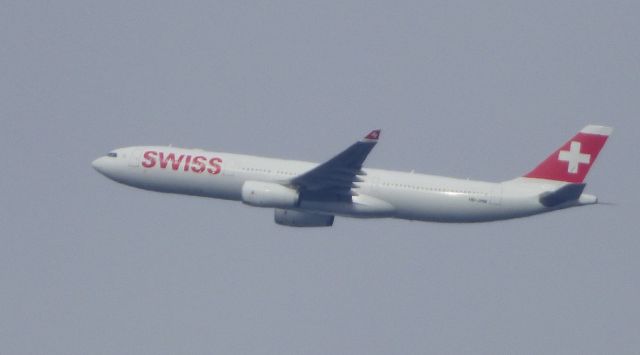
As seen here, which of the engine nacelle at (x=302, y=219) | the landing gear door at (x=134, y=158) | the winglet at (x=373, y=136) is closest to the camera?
the winglet at (x=373, y=136)

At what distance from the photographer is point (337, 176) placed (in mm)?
67812

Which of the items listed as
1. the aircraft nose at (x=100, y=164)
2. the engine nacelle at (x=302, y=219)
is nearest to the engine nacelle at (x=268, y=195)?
the engine nacelle at (x=302, y=219)

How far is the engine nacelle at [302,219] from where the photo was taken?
7419 centimetres

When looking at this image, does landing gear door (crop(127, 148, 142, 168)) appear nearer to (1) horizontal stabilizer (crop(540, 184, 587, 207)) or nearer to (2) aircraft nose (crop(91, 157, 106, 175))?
(2) aircraft nose (crop(91, 157, 106, 175))

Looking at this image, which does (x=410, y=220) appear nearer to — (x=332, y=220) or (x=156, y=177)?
(x=332, y=220)

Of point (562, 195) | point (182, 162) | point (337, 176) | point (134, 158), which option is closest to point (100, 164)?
point (134, 158)

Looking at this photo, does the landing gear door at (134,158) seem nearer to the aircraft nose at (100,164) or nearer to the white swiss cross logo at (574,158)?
the aircraft nose at (100,164)

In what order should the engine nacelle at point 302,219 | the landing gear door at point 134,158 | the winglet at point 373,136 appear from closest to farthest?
the winglet at point 373,136, the landing gear door at point 134,158, the engine nacelle at point 302,219

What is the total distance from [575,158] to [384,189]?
12637 millimetres

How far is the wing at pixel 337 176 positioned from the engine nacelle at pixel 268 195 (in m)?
0.77

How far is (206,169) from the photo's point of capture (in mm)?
71562

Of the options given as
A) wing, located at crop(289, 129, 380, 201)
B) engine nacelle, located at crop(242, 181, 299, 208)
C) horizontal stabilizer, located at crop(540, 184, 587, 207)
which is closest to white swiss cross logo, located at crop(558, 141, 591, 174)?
horizontal stabilizer, located at crop(540, 184, 587, 207)

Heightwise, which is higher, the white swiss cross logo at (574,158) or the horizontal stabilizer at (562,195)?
the white swiss cross logo at (574,158)

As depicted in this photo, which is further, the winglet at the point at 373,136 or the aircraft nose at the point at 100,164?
the aircraft nose at the point at 100,164
